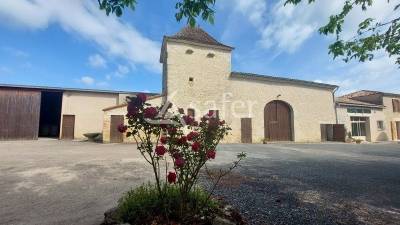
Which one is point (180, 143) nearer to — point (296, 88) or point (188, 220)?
point (188, 220)

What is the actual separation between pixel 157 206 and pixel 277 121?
1929 cm

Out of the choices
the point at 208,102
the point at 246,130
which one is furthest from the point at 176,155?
the point at 246,130

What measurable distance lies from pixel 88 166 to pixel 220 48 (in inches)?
599

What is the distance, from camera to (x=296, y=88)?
21875 millimetres

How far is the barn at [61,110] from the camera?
714 inches

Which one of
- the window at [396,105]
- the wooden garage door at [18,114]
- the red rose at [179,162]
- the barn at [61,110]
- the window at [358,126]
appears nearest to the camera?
the red rose at [179,162]

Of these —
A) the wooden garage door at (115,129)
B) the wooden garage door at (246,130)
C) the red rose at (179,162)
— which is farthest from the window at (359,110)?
the red rose at (179,162)

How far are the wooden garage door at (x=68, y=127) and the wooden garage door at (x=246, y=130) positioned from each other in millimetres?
13617

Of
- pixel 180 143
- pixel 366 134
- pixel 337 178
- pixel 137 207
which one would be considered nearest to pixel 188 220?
pixel 137 207

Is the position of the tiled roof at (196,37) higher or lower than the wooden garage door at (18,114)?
higher

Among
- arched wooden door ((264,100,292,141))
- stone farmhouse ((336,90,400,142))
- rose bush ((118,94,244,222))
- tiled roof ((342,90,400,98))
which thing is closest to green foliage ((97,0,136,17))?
rose bush ((118,94,244,222))

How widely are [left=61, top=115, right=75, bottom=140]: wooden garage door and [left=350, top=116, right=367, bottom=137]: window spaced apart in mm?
25903

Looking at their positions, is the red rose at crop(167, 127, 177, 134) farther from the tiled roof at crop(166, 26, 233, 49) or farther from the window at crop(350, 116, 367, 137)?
the window at crop(350, 116, 367, 137)

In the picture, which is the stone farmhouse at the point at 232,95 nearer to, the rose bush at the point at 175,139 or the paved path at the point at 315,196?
the paved path at the point at 315,196
